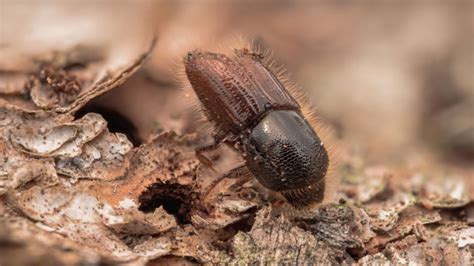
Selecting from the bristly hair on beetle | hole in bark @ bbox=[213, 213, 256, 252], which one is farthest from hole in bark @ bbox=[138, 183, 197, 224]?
the bristly hair on beetle

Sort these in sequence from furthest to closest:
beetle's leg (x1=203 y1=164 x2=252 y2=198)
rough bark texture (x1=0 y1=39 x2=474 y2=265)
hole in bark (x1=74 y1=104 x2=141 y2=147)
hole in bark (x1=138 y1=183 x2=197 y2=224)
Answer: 1. hole in bark (x1=74 y1=104 x2=141 y2=147)
2. beetle's leg (x1=203 y1=164 x2=252 y2=198)
3. hole in bark (x1=138 y1=183 x2=197 y2=224)
4. rough bark texture (x1=0 y1=39 x2=474 y2=265)

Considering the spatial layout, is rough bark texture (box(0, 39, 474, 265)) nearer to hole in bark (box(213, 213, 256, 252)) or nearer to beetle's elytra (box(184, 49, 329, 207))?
hole in bark (box(213, 213, 256, 252))

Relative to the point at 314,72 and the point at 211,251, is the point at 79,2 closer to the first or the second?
the point at 314,72

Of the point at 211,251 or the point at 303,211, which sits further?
the point at 303,211

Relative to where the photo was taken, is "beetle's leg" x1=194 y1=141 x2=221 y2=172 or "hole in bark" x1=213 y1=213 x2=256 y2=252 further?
"beetle's leg" x1=194 y1=141 x2=221 y2=172

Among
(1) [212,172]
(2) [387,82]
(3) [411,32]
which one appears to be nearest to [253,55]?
(1) [212,172]

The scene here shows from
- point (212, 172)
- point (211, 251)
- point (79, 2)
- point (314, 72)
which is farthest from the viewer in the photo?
point (314, 72)

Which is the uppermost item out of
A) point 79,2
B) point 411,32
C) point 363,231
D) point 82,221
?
point 411,32
